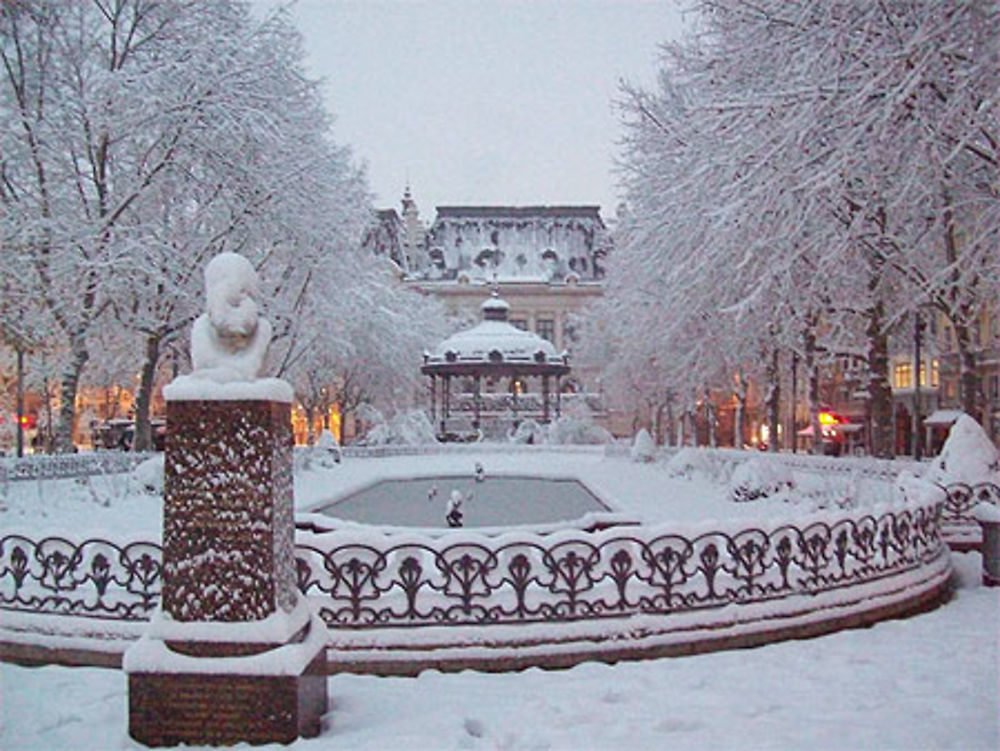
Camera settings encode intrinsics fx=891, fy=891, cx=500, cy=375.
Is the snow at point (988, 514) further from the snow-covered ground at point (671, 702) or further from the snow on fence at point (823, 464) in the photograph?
the snow on fence at point (823, 464)

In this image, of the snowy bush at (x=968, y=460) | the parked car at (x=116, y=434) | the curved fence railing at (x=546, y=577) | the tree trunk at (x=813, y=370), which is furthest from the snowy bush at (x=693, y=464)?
the parked car at (x=116, y=434)

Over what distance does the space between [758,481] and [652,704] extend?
14.8 meters

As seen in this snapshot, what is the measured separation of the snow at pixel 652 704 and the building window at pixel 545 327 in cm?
7955

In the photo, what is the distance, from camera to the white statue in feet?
20.0

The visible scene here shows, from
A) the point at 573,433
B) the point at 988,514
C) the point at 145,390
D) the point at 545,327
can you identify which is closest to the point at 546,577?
the point at 988,514

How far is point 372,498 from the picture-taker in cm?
2292

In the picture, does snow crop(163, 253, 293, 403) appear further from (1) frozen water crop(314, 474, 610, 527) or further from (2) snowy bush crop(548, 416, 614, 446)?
(2) snowy bush crop(548, 416, 614, 446)

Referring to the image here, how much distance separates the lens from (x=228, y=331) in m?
6.14

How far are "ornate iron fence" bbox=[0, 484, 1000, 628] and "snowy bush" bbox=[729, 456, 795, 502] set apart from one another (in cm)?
1146

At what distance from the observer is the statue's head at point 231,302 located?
20.1 feet

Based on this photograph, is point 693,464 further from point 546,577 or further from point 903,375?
point 903,375

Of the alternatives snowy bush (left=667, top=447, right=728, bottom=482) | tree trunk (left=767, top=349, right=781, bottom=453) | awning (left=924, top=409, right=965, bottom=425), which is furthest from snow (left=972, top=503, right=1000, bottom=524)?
awning (left=924, top=409, right=965, bottom=425)

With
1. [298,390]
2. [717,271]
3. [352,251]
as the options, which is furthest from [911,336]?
[298,390]

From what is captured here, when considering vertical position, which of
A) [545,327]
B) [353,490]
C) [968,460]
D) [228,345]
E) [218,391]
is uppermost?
[545,327]
